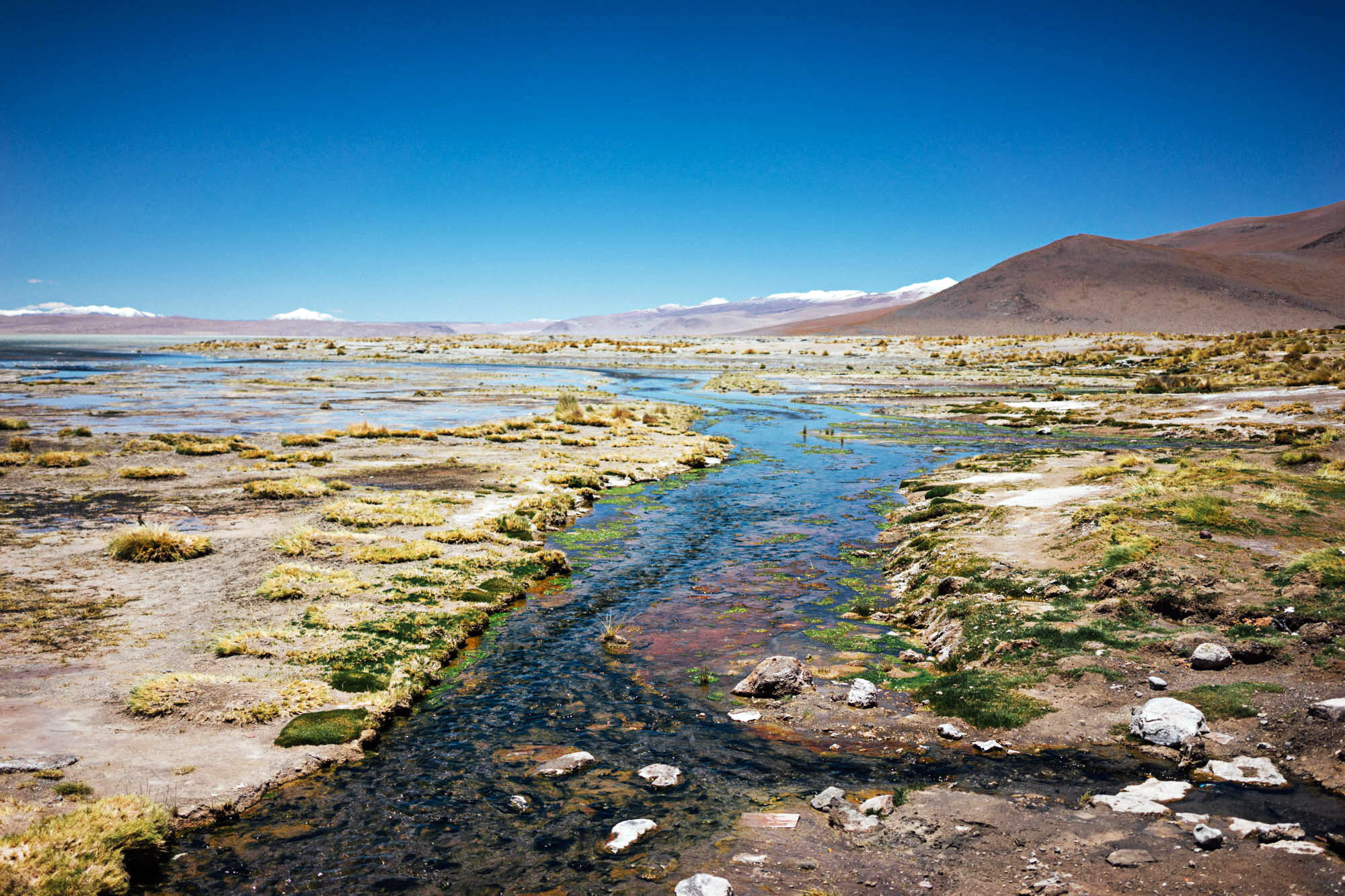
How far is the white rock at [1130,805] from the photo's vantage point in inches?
261

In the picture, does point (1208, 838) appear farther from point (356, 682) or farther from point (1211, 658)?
point (356, 682)

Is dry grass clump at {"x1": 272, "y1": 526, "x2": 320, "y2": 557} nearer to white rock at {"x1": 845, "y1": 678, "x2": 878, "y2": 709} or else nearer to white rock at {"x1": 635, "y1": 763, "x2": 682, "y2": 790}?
white rock at {"x1": 635, "y1": 763, "x2": 682, "y2": 790}

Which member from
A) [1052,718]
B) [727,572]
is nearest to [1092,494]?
[727,572]

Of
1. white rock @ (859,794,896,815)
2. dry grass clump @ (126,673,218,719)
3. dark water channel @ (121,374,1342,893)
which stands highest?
dry grass clump @ (126,673,218,719)

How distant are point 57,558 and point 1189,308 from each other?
198128 millimetres

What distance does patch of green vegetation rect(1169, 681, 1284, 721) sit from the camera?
808 cm

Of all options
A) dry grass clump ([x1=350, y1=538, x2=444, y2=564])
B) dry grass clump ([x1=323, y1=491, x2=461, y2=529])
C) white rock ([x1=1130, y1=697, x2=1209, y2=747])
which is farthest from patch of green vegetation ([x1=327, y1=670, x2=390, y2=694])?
white rock ([x1=1130, y1=697, x2=1209, y2=747])

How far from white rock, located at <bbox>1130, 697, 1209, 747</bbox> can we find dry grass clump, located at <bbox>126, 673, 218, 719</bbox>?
10.8 metres

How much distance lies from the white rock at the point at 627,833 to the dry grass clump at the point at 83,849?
12.6ft

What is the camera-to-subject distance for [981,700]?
30.2 feet

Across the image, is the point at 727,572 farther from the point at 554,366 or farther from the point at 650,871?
the point at 554,366

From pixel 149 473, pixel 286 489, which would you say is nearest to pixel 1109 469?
pixel 286 489

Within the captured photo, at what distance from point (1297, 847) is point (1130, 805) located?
1.17 m

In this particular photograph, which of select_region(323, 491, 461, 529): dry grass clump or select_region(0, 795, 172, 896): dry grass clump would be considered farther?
select_region(323, 491, 461, 529): dry grass clump
